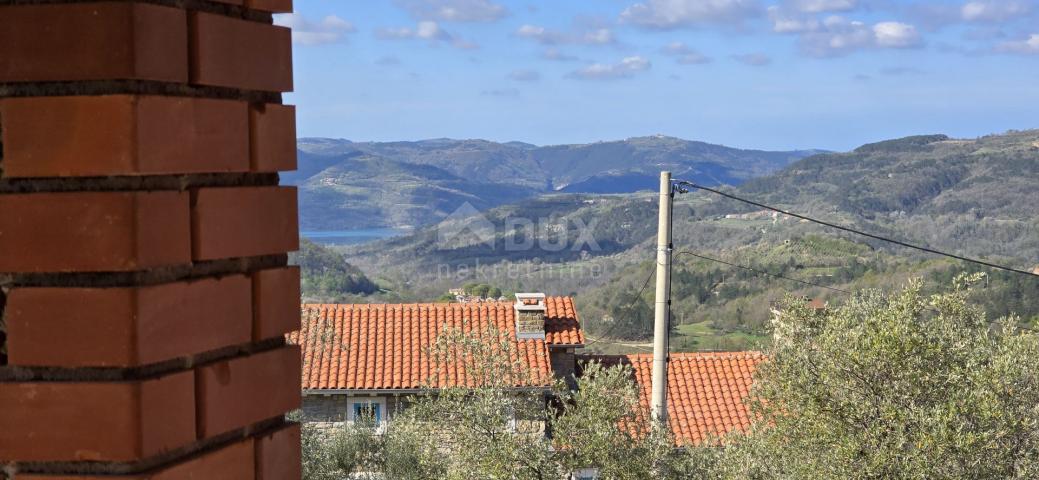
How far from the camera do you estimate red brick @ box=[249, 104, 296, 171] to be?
1744mm

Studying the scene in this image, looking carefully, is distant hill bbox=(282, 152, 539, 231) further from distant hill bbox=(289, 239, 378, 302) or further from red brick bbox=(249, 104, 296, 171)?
red brick bbox=(249, 104, 296, 171)

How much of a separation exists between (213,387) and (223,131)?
408 mm

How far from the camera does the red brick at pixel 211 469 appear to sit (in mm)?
1442

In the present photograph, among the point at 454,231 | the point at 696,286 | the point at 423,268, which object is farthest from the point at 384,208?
the point at 696,286

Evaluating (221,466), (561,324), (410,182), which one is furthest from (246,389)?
(410,182)

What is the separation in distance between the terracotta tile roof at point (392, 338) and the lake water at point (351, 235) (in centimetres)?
9024

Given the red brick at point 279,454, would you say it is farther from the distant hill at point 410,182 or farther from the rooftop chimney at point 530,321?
the distant hill at point 410,182

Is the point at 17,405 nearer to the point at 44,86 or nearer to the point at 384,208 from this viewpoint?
the point at 44,86

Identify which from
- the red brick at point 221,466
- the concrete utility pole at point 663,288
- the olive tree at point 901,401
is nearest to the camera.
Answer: the red brick at point 221,466

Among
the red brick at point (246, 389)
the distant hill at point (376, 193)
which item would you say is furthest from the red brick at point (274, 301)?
the distant hill at point (376, 193)

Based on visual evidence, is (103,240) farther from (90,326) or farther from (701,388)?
(701,388)

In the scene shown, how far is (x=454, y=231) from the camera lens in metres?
112

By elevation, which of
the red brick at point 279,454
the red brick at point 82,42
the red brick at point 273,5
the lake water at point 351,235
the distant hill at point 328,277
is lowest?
the lake water at point 351,235

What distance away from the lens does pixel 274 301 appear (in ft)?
5.91
